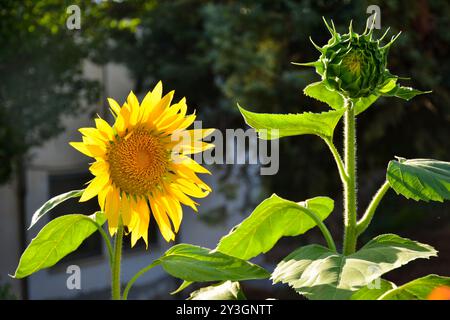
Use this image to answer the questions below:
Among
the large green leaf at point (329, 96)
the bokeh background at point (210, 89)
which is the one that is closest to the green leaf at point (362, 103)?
the large green leaf at point (329, 96)

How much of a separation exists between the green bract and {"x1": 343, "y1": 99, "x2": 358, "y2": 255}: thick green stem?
0.02 meters

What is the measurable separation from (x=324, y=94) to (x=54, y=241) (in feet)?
0.73

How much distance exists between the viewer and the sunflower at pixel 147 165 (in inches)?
18.2

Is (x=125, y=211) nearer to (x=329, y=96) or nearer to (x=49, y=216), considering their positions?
(x=329, y=96)

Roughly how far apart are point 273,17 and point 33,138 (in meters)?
1.59

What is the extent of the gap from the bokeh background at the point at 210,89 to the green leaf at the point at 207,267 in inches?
127

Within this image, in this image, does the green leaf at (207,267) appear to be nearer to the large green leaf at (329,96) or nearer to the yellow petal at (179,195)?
the yellow petal at (179,195)

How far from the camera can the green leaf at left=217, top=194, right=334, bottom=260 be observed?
0.49 metres

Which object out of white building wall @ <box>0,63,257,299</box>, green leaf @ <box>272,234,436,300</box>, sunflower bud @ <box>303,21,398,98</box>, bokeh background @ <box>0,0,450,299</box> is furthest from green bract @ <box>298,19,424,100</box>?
white building wall @ <box>0,63,257,299</box>

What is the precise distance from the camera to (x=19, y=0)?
358cm

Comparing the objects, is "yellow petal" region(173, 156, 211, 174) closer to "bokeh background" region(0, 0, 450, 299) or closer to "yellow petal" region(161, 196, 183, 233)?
"yellow petal" region(161, 196, 183, 233)

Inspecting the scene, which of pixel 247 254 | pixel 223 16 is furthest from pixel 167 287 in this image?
pixel 247 254

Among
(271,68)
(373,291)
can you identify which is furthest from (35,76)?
(373,291)

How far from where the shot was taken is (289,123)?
0.47m
